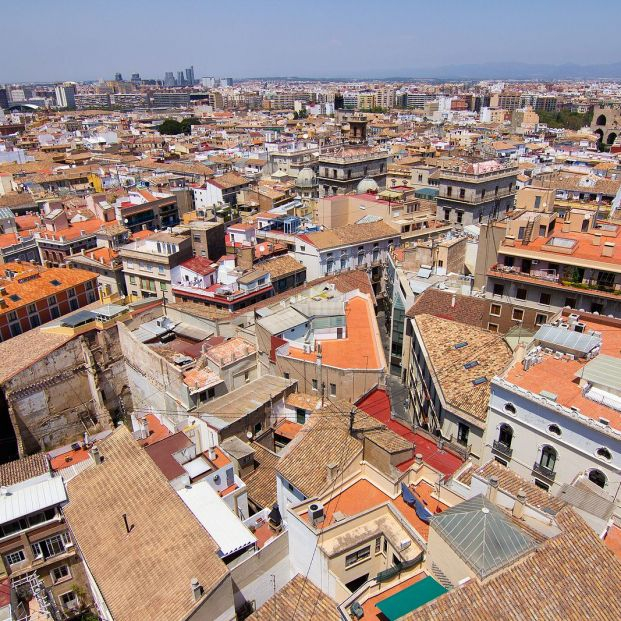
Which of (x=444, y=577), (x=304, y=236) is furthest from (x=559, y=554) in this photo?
(x=304, y=236)

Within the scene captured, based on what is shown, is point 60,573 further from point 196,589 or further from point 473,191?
point 473,191

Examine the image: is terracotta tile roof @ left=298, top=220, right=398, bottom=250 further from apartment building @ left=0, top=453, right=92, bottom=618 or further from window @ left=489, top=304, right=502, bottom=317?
apartment building @ left=0, top=453, right=92, bottom=618

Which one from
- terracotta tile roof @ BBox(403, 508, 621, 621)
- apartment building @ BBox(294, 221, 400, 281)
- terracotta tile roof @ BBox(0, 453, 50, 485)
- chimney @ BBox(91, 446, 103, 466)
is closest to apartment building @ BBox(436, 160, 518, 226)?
apartment building @ BBox(294, 221, 400, 281)

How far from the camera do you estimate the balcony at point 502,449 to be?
994 inches

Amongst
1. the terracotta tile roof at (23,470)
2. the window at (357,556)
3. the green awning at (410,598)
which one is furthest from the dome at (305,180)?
the green awning at (410,598)

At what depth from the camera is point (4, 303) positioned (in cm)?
4503

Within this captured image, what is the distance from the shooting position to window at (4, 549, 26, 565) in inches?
997

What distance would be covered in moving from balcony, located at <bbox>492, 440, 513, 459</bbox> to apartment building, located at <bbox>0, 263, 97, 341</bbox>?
133ft

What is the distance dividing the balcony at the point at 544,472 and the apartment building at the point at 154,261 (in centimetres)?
3686

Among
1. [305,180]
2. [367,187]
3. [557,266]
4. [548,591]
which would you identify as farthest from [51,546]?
[305,180]

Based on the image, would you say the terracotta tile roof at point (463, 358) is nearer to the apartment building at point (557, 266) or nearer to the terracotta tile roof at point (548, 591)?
the apartment building at point (557, 266)

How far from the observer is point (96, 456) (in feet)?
84.0

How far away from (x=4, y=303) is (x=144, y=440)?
21909 millimetres

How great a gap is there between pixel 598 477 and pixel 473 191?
164 feet
